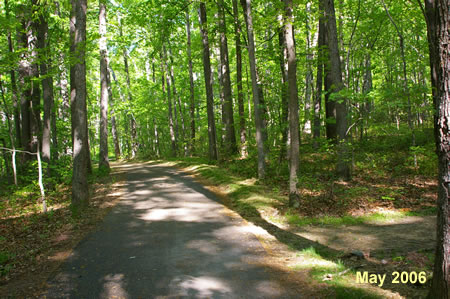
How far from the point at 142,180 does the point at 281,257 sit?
10899 millimetres

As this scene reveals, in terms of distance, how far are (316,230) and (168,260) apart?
3493mm

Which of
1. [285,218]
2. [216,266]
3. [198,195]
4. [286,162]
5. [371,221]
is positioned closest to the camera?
[216,266]

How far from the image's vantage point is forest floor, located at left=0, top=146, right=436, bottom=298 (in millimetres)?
4555

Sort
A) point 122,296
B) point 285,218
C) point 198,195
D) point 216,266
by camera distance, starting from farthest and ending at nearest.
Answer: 1. point 198,195
2. point 285,218
3. point 216,266
4. point 122,296

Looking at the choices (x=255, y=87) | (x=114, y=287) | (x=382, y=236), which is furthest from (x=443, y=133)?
(x=255, y=87)

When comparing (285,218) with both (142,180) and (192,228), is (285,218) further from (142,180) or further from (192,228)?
(142,180)

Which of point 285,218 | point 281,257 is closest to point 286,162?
point 285,218

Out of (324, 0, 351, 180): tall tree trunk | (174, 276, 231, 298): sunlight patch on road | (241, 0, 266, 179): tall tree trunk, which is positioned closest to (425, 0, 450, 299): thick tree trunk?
(174, 276, 231, 298): sunlight patch on road

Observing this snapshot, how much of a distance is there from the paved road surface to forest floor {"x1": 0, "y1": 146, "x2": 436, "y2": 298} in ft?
1.32

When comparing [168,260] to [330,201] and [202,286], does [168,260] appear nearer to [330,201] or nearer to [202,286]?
[202,286]

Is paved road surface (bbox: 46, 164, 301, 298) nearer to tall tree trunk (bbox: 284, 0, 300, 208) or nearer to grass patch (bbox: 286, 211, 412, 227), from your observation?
grass patch (bbox: 286, 211, 412, 227)

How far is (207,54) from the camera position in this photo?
18766mm

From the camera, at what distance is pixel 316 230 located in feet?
22.7

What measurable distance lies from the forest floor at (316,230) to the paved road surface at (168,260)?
0.40m
